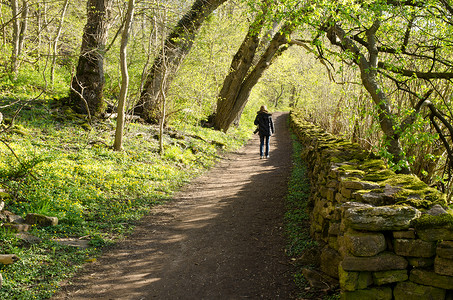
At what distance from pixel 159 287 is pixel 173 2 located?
1037 centimetres

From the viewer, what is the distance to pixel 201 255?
5.24m

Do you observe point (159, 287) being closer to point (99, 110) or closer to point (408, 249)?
point (408, 249)

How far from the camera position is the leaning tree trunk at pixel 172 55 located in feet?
39.8

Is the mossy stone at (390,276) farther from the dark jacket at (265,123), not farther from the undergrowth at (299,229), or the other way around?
the dark jacket at (265,123)

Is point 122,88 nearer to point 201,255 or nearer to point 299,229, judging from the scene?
point 201,255

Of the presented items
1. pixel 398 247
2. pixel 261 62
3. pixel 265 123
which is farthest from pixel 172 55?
pixel 398 247

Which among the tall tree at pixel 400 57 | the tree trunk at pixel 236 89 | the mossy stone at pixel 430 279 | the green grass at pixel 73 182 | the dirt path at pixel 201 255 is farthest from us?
the tree trunk at pixel 236 89

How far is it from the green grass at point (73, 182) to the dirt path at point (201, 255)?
1.20 feet

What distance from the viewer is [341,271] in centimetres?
346

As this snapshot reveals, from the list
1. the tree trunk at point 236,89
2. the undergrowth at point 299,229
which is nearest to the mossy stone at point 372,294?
the undergrowth at point 299,229

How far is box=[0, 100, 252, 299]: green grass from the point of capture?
437cm

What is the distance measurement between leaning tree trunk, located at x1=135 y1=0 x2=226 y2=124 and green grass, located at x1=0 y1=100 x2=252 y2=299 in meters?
1.65

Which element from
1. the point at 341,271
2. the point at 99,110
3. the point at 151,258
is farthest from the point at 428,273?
the point at 99,110

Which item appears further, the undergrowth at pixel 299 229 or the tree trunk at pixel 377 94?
the tree trunk at pixel 377 94
